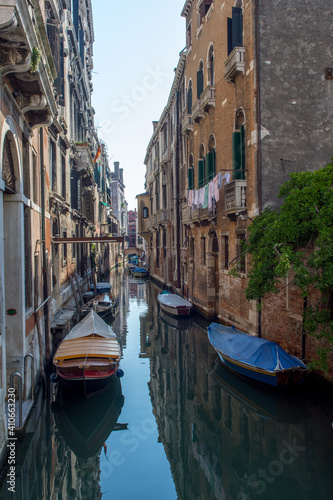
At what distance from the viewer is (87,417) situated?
27.9 feet

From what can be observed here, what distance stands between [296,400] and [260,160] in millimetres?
6335

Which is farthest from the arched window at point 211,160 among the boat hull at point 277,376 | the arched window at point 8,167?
the arched window at point 8,167

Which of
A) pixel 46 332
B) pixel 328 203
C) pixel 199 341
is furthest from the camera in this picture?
pixel 199 341

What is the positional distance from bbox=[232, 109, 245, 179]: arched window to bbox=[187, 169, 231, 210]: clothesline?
38 cm

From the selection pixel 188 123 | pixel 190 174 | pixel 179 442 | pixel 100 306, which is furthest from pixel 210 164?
pixel 179 442

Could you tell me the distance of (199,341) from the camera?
47.9ft

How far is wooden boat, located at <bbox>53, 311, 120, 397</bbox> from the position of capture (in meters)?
8.77

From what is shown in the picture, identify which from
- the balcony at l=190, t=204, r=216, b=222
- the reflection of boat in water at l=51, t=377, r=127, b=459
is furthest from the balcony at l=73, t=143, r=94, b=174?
the reflection of boat in water at l=51, t=377, r=127, b=459

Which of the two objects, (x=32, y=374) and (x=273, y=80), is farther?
(x=273, y=80)

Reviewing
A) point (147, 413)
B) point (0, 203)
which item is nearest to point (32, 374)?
point (147, 413)

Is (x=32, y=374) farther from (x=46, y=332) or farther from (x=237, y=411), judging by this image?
(x=237, y=411)

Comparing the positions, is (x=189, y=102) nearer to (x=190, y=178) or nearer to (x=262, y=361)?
(x=190, y=178)

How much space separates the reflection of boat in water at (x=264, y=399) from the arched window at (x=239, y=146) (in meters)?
6.07

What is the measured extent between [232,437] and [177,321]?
10.6m
